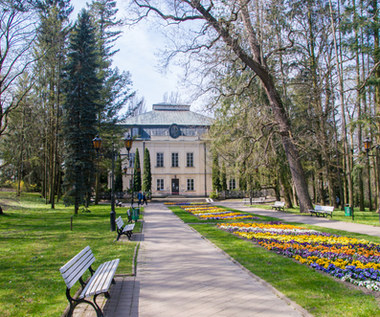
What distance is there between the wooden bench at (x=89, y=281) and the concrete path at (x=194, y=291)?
418 mm

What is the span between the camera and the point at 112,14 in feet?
109

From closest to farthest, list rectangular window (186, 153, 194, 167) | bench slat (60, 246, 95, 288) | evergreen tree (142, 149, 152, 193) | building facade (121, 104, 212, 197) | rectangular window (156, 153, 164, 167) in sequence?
1. bench slat (60, 246, 95, 288)
2. evergreen tree (142, 149, 152, 193)
3. building facade (121, 104, 212, 197)
4. rectangular window (156, 153, 164, 167)
5. rectangular window (186, 153, 194, 167)

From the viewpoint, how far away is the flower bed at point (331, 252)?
6014 mm

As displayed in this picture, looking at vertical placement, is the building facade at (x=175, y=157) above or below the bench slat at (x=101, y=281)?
above

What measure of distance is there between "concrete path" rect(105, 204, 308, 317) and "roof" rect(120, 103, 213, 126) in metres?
37.8

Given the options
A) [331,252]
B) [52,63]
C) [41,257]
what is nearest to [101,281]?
[41,257]

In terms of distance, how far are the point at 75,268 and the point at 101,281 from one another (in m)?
0.44

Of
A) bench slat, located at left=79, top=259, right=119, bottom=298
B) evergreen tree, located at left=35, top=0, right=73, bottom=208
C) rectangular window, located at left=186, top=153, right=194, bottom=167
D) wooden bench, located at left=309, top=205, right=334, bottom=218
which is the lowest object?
wooden bench, located at left=309, top=205, right=334, bottom=218

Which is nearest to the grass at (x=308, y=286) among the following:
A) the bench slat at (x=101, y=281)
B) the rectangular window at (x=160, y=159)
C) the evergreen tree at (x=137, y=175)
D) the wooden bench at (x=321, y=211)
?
the bench slat at (x=101, y=281)

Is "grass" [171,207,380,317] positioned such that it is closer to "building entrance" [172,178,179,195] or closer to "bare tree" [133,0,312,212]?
"bare tree" [133,0,312,212]

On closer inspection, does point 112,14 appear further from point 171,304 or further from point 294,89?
point 171,304

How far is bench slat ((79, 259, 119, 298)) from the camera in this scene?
4320 mm

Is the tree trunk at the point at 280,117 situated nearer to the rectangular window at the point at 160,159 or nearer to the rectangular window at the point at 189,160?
the rectangular window at the point at 189,160

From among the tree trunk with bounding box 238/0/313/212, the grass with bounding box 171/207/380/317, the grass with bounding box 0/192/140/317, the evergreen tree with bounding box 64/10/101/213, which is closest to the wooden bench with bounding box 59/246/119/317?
the grass with bounding box 0/192/140/317
